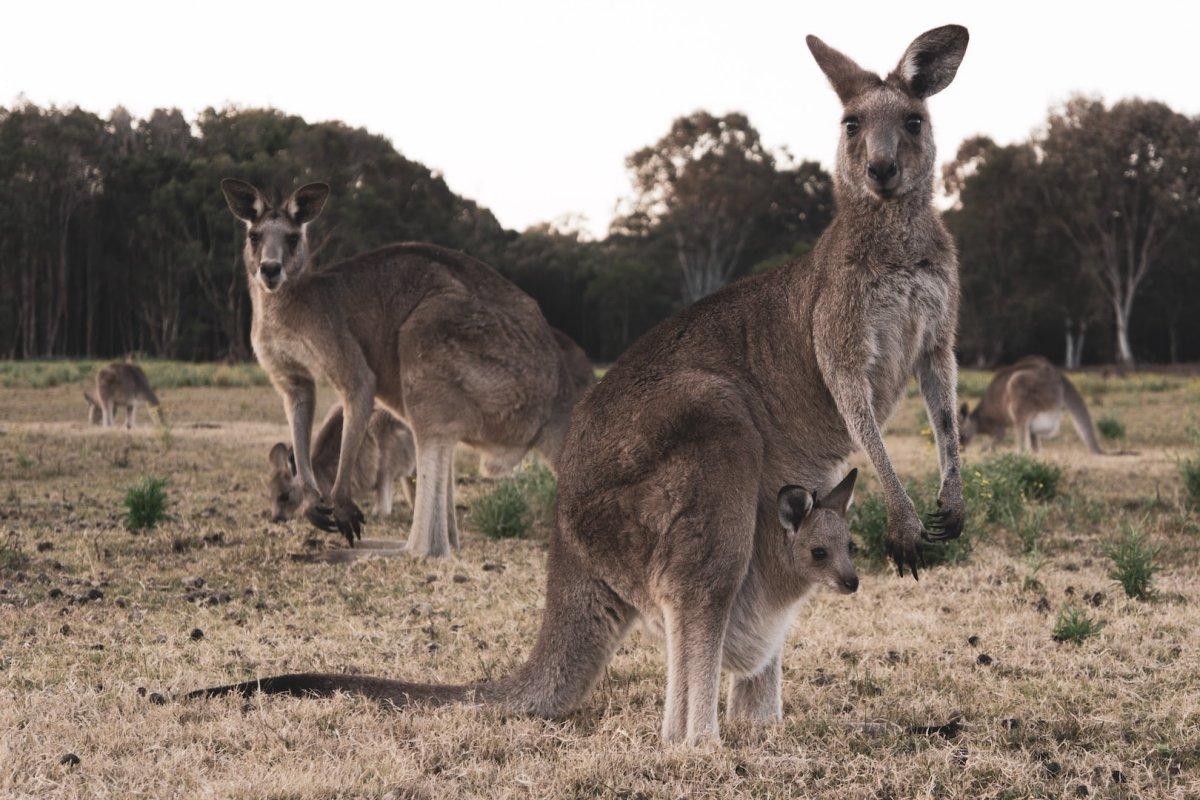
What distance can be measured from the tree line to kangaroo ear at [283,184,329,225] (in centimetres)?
2523

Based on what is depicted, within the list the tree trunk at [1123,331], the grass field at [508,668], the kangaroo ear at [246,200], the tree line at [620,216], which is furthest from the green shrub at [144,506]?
the tree trunk at [1123,331]

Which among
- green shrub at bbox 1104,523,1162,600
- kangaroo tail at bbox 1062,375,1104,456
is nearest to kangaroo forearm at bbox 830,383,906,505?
green shrub at bbox 1104,523,1162,600

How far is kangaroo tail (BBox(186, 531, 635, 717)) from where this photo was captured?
10.8 feet

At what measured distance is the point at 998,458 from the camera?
803 cm

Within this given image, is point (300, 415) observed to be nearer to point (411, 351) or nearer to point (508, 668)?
point (411, 351)

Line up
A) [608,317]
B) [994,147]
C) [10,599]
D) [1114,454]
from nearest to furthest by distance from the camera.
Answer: [10,599], [1114,454], [994,147], [608,317]

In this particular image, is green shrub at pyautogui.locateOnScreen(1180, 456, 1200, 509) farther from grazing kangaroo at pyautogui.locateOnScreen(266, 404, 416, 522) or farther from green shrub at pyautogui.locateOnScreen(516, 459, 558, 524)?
grazing kangaroo at pyautogui.locateOnScreen(266, 404, 416, 522)

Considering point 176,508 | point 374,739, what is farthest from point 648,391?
point 176,508

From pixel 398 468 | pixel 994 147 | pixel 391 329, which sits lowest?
pixel 398 468

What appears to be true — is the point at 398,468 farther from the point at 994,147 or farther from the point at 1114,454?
the point at 994,147

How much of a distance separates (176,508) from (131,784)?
186 inches

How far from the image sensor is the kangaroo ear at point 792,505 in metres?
3.20

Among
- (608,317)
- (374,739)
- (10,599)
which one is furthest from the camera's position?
(608,317)

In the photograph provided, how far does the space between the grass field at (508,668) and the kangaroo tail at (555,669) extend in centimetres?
8
